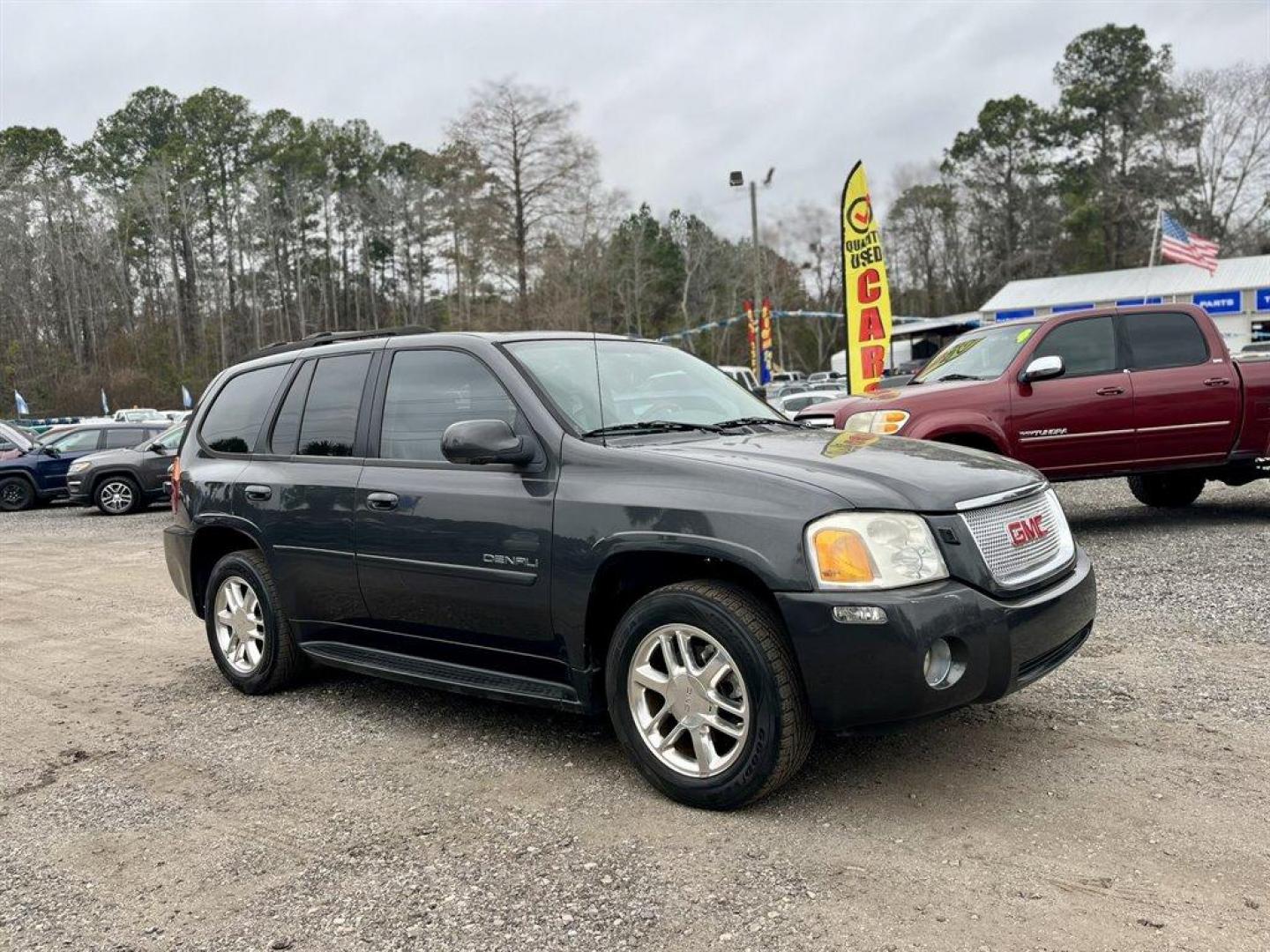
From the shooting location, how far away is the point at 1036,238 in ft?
207

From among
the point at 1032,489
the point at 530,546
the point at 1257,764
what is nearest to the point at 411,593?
the point at 530,546

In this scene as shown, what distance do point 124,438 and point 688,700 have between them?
17.5 m

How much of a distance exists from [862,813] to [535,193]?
40224mm

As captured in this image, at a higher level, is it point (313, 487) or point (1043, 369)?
point (1043, 369)

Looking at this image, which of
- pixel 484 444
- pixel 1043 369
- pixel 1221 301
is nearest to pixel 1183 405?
pixel 1043 369

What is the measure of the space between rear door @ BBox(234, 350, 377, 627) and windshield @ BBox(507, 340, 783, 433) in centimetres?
99

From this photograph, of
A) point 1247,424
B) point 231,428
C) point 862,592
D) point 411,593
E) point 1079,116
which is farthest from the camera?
point 1079,116

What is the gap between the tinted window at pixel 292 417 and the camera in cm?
488

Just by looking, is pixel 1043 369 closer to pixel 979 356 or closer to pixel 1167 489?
pixel 979 356

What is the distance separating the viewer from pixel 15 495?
18312mm

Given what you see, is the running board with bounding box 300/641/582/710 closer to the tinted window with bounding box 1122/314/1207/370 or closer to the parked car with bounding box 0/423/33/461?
the tinted window with bounding box 1122/314/1207/370

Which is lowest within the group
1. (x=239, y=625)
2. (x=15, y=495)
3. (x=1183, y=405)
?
(x=239, y=625)

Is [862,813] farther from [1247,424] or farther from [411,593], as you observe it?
[1247,424]

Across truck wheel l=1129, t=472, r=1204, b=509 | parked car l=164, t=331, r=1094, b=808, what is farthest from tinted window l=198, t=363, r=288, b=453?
→ truck wheel l=1129, t=472, r=1204, b=509
